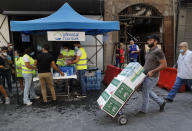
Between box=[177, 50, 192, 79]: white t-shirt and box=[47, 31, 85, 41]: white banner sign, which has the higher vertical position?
box=[47, 31, 85, 41]: white banner sign

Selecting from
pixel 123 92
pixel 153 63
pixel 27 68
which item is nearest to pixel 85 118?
pixel 123 92

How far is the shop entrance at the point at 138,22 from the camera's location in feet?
31.0

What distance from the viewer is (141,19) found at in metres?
9.91

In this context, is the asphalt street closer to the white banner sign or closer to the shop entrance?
the white banner sign

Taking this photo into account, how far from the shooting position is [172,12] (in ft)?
32.1

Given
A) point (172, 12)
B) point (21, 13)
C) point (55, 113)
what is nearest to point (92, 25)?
point (55, 113)

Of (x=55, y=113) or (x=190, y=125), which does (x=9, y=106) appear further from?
(x=190, y=125)

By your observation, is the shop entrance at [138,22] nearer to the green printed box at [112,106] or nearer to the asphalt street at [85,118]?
the asphalt street at [85,118]

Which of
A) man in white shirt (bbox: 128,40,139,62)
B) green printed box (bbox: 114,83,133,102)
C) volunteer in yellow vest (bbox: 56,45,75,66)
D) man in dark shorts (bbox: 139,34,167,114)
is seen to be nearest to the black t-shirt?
volunteer in yellow vest (bbox: 56,45,75,66)

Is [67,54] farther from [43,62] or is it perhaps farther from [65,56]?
[43,62]

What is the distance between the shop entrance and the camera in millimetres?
9461

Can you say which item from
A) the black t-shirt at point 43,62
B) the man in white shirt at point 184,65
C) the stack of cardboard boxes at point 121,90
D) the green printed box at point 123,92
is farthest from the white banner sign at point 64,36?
the man in white shirt at point 184,65

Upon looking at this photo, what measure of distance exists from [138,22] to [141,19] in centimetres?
26

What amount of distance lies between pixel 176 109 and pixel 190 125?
0.83 meters
